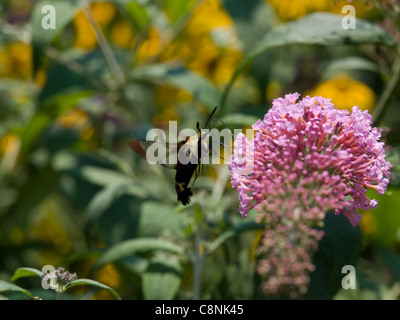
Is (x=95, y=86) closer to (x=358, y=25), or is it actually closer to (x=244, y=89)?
(x=244, y=89)

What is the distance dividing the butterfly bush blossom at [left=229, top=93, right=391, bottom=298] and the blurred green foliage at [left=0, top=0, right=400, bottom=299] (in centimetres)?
17

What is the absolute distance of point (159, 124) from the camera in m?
1.21

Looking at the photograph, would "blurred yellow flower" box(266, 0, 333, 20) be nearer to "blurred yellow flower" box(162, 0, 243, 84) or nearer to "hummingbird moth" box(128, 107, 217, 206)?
"blurred yellow flower" box(162, 0, 243, 84)

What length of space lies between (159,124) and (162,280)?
1.06 feet

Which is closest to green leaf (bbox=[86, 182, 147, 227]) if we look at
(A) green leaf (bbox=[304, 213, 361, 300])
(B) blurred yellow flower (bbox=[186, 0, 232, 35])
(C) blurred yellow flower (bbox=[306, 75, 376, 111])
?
(A) green leaf (bbox=[304, 213, 361, 300])

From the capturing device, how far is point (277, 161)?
85 cm

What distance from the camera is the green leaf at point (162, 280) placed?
1.17m

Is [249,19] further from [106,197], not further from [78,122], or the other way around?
[78,122]

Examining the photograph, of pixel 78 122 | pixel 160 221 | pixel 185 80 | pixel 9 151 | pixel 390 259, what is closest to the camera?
pixel 160 221

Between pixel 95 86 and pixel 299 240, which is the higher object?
pixel 95 86

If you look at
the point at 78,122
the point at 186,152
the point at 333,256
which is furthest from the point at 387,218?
the point at 78,122

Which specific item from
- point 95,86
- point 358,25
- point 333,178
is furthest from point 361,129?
point 95,86

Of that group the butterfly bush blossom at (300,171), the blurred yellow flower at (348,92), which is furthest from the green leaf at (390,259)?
the blurred yellow flower at (348,92)

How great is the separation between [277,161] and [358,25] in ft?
1.81
